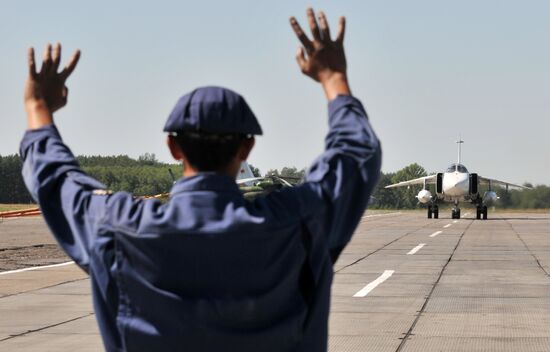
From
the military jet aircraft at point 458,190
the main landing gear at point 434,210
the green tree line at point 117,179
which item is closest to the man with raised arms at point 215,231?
the military jet aircraft at point 458,190

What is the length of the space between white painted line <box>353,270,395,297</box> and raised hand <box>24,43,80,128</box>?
39.9 feet

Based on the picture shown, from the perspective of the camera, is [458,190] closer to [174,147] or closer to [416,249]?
[416,249]

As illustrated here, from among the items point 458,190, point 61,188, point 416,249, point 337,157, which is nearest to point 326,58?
point 337,157

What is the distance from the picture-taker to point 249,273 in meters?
2.44

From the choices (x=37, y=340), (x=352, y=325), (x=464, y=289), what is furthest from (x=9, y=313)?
(x=464, y=289)

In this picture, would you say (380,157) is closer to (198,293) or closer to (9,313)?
(198,293)

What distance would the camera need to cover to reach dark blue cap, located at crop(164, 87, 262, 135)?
253 centimetres

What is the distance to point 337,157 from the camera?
2.58 metres

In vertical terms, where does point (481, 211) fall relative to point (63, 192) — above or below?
above

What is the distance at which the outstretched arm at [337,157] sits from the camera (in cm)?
253

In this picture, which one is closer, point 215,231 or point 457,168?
point 215,231

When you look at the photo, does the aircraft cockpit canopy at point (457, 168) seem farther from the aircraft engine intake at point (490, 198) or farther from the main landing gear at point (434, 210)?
the main landing gear at point (434, 210)

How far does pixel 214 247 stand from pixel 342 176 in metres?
0.38

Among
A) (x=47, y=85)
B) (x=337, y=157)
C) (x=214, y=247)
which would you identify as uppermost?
(x=47, y=85)
